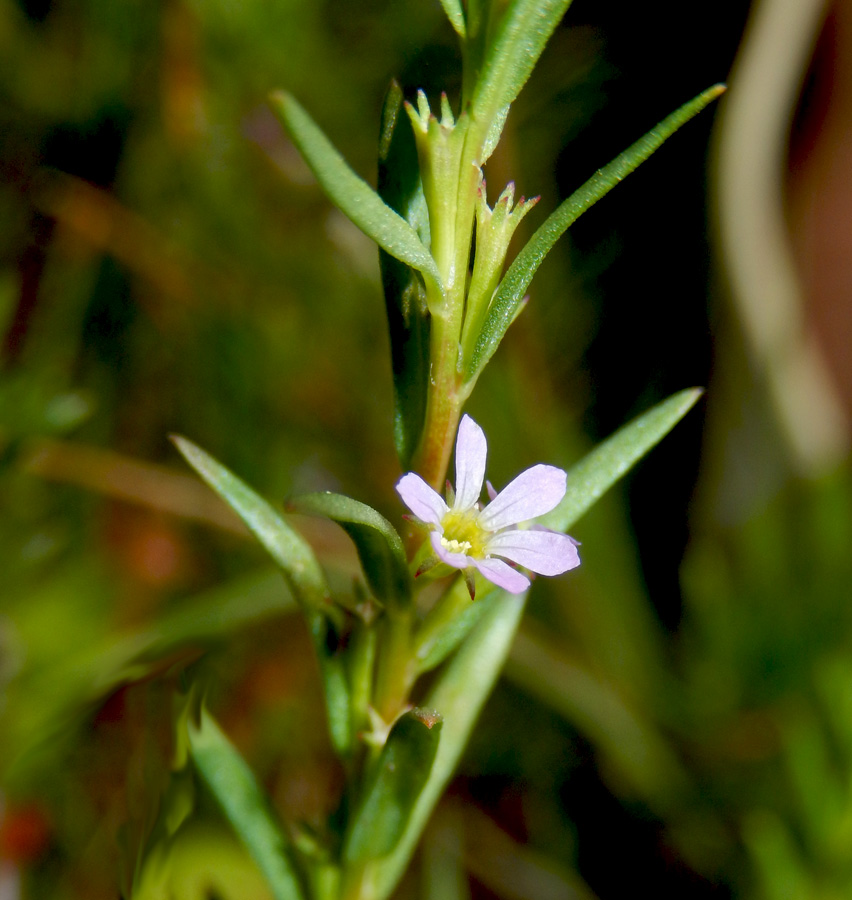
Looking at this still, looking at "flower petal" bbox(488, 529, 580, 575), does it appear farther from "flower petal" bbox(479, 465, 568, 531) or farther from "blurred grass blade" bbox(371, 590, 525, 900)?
"blurred grass blade" bbox(371, 590, 525, 900)

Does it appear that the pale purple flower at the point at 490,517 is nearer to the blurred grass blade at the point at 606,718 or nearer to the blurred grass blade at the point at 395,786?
the blurred grass blade at the point at 395,786

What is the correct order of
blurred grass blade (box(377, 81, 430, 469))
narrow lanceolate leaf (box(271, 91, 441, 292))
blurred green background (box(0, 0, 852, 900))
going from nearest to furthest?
narrow lanceolate leaf (box(271, 91, 441, 292)) → blurred grass blade (box(377, 81, 430, 469)) → blurred green background (box(0, 0, 852, 900))

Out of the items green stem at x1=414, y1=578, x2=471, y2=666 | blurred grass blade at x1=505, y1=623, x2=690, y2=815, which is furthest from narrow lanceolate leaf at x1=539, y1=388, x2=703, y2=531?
blurred grass blade at x1=505, y1=623, x2=690, y2=815

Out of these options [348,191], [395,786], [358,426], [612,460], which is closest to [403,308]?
[348,191]

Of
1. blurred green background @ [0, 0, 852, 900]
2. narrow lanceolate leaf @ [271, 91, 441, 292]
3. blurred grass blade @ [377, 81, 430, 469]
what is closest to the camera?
narrow lanceolate leaf @ [271, 91, 441, 292]

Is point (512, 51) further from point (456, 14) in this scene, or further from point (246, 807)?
point (246, 807)

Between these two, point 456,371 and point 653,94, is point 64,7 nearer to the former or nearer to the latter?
point 653,94
